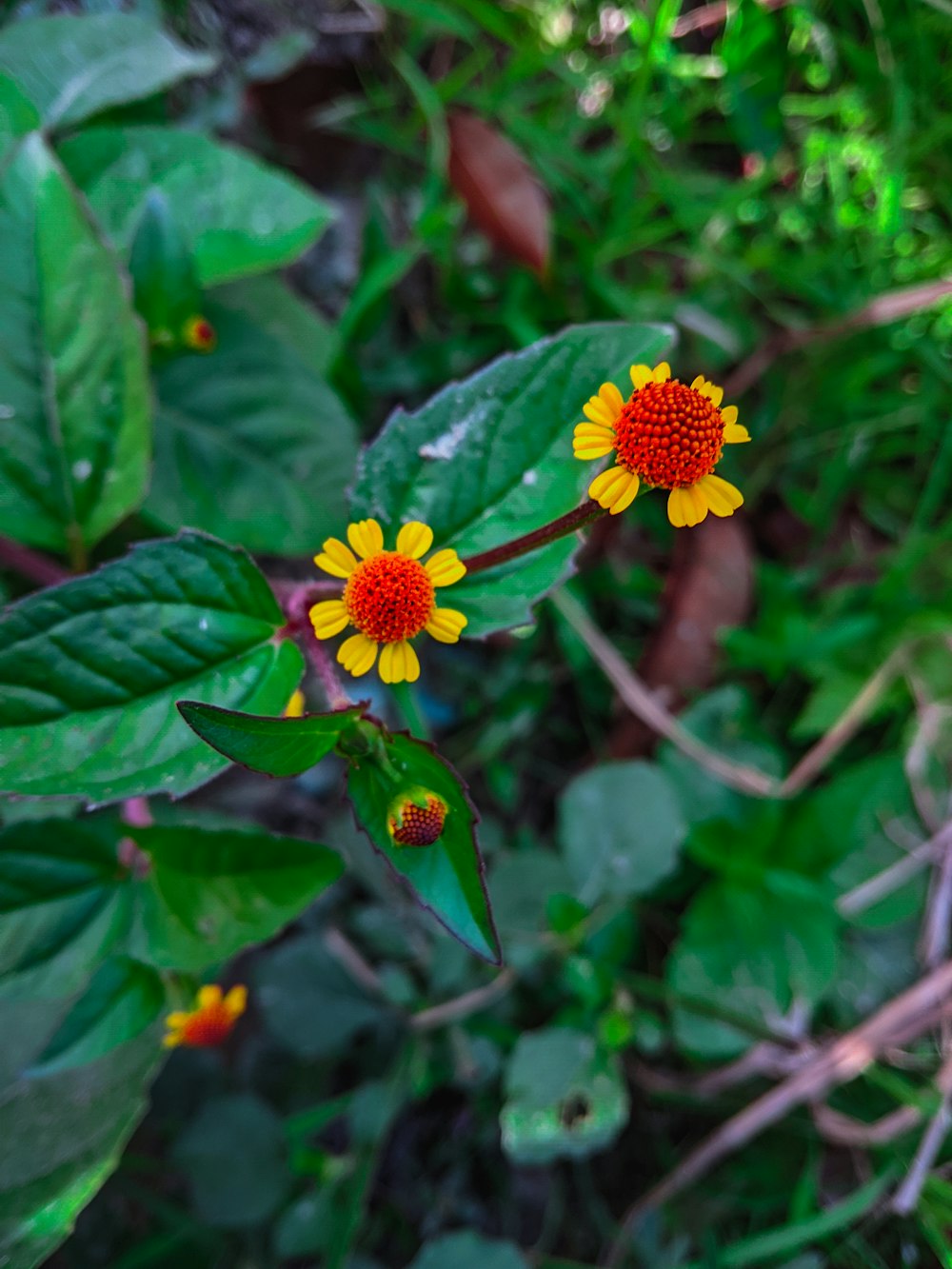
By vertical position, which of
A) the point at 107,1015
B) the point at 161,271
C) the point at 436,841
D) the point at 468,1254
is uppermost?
the point at 161,271

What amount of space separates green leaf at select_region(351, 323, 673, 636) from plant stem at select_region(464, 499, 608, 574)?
0.05 meters

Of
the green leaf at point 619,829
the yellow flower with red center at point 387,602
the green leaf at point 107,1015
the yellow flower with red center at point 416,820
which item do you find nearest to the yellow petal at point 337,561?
the yellow flower with red center at point 387,602

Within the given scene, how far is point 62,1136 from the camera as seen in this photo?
51.5 inches

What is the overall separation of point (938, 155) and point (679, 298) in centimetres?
69

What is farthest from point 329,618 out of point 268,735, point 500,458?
point 500,458

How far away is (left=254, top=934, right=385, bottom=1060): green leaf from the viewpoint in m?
1.77

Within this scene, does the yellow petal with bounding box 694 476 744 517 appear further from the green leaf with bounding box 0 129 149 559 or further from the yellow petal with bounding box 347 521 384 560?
the green leaf with bounding box 0 129 149 559

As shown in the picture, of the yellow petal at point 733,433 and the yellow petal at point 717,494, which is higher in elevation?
the yellow petal at point 733,433

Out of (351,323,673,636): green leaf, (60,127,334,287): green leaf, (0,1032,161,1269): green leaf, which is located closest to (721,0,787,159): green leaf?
(60,127,334,287): green leaf

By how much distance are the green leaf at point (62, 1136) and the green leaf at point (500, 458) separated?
0.90m

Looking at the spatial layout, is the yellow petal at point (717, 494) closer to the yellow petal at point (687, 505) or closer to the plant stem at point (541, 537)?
the yellow petal at point (687, 505)

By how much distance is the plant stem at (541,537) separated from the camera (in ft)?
2.92

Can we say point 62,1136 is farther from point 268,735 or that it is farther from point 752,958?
point 752,958

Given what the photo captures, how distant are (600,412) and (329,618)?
37 centimetres
